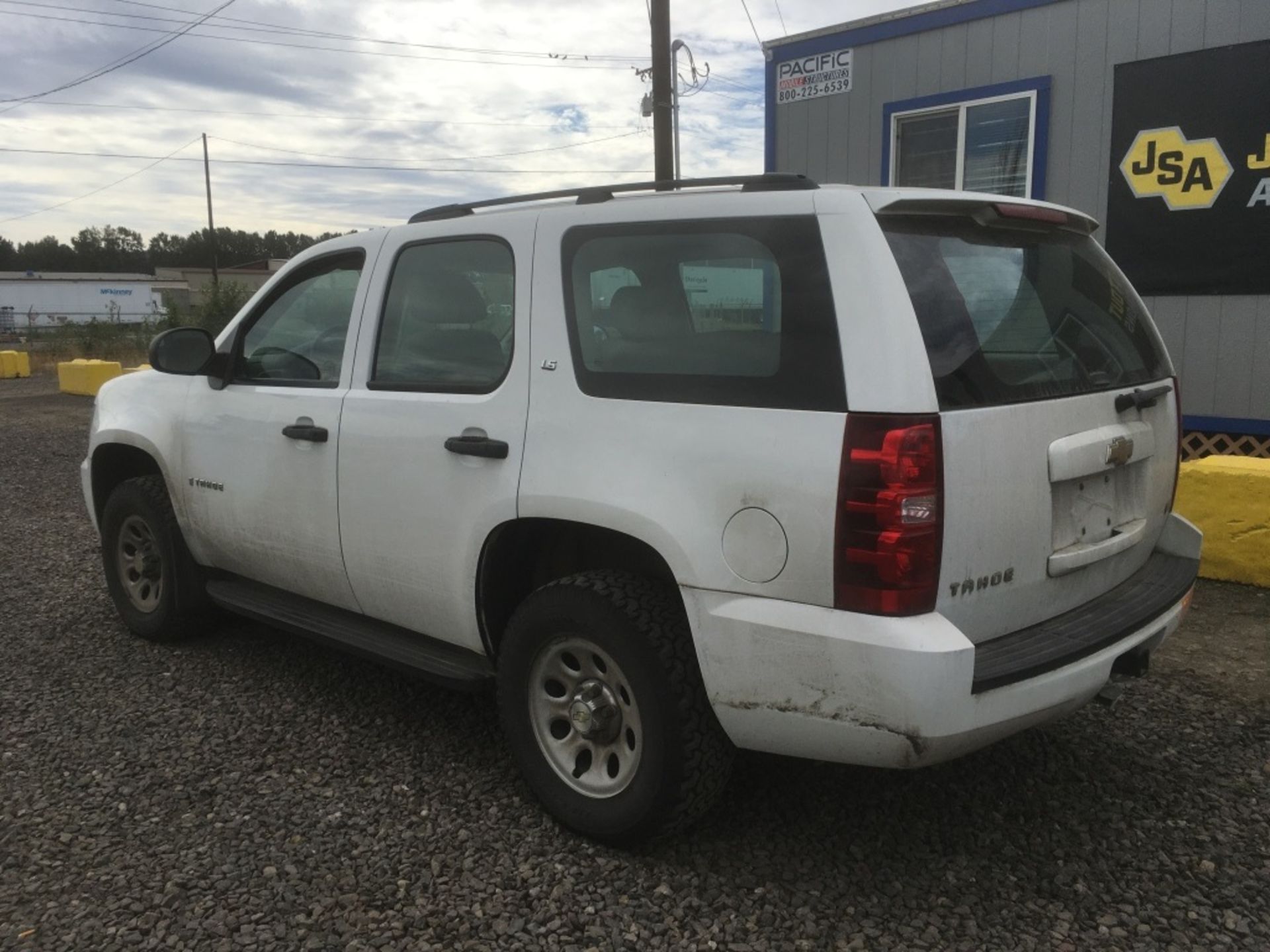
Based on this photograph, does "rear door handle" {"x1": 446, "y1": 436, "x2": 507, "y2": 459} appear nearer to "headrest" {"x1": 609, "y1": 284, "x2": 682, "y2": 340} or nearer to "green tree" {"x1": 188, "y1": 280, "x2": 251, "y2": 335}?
"headrest" {"x1": 609, "y1": 284, "x2": 682, "y2": 340}

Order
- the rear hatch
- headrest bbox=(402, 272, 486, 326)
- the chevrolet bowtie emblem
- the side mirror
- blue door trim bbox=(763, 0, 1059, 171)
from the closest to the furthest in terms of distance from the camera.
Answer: the rear hatch → the chevrolet bowtie emblem → headrest bbox=(402, 272, 486, 326) → the side mirror → blue door trim bbox=(763, 0, 1059, 171)

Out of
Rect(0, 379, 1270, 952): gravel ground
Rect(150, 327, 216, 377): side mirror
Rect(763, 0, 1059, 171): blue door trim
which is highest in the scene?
Rect(763, 0, 1059, 171): blue door trim

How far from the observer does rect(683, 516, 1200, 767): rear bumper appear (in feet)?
7.67

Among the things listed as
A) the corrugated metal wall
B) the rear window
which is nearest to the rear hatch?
the rear window

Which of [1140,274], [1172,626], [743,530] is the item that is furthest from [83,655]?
[1140,274]

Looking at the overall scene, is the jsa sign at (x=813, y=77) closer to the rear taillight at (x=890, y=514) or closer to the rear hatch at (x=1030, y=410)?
the rear hatch at (x=1030, y=410)

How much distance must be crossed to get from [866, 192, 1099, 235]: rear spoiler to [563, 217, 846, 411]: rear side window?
0.22 metres

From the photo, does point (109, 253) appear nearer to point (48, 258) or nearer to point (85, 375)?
point (48, 258)

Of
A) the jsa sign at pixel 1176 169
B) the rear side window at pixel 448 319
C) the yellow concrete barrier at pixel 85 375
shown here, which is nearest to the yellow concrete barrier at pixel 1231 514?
the jsa sign at pixel 1176 169

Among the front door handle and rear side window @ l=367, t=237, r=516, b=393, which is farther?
the front door handle

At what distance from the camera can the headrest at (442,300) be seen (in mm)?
3373

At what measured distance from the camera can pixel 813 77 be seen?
8.68 metres

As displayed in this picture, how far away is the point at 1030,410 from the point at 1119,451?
460 mm

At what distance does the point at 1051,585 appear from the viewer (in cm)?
271
